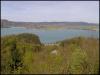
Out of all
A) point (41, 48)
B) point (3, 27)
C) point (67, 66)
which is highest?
point (3, 27)

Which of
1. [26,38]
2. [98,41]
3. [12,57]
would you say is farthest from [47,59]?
[26,38]

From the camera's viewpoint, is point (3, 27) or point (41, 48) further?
point (41, 48)

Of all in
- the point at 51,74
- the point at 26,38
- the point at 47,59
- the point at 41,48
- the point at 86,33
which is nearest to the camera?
the point at 51,74

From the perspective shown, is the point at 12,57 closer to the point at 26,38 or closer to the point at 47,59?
the point at 47,59

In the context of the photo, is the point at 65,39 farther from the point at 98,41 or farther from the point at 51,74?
the point at 51,74

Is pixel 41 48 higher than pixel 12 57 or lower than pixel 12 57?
lower

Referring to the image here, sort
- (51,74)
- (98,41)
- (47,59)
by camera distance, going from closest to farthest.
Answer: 1. (51,74)
2. (98,41)
3. (47,59)

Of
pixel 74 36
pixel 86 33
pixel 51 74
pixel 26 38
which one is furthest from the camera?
pixel 26 38

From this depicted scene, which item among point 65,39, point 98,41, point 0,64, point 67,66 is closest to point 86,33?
point 98,41

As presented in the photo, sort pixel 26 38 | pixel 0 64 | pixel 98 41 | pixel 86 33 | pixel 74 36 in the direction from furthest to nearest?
pixel 26 38
pixel 74 36
pixel 86 33
pixel 98 41
pixel 0 64
